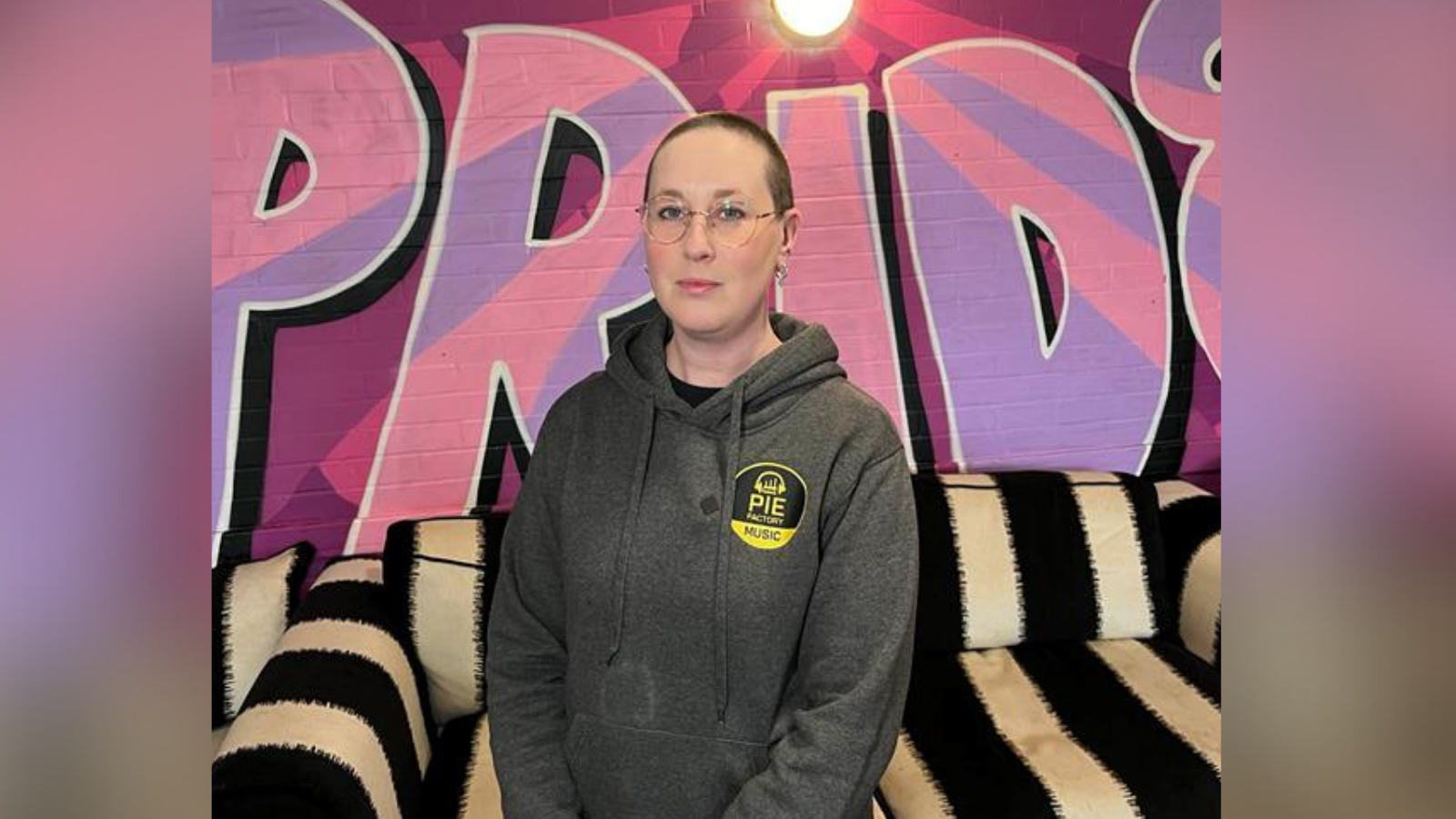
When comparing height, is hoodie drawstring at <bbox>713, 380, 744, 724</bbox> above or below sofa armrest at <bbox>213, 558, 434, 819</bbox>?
above

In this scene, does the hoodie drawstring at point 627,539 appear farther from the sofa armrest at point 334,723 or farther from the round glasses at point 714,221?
the sofa armrest at point 334,723

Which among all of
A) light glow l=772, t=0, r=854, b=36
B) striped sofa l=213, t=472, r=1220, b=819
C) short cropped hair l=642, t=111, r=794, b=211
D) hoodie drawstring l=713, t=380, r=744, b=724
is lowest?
striped sofa l=213, t=472, r=1220, b=819

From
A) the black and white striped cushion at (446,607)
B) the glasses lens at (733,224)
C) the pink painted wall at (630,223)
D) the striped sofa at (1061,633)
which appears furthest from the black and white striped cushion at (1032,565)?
the glasses lens at (733,224)

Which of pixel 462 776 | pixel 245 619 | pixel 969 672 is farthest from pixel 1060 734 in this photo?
pixel 245 619

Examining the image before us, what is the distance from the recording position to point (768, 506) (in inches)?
50.0

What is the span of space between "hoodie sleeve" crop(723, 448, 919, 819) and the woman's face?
250mm

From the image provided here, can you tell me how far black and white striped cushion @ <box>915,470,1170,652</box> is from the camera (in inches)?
91.2

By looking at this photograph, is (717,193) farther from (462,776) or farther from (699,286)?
(462,776)

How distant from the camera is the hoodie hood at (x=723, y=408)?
1267mm

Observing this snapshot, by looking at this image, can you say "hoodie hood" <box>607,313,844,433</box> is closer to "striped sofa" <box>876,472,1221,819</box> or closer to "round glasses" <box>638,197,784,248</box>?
"round glasses" <box>638,197,784,248</box>

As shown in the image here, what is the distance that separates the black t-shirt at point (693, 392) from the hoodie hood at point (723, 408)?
14mm

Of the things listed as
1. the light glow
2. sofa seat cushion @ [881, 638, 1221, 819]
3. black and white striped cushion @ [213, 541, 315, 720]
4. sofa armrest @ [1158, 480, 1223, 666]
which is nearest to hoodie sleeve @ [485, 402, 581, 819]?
sofa seat cushion @ [881, 638, 1221, 819]
